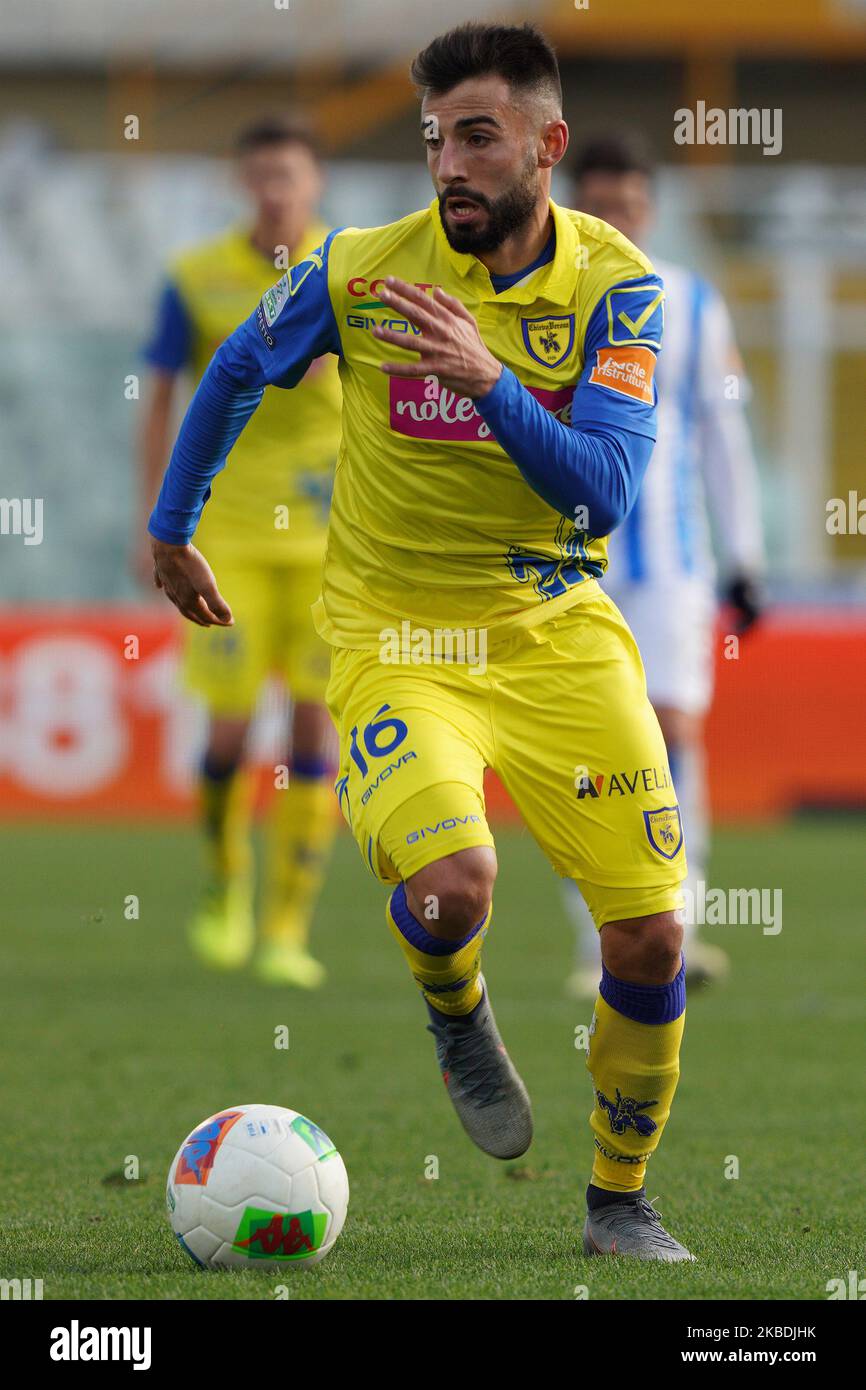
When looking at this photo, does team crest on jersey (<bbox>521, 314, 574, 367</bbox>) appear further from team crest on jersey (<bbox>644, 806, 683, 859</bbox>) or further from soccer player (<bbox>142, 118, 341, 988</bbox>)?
soccer player (<bbox>142, 118, 341, 988</bbox>)

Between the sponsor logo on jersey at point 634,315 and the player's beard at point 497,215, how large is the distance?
22 centimetres

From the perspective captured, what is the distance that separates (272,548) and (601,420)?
3883 mm

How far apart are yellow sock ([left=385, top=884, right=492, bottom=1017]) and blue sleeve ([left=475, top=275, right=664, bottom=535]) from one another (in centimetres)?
78

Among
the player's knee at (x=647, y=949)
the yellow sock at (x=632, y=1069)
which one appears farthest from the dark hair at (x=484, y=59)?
the yellow sock at (x=632, y=1069)

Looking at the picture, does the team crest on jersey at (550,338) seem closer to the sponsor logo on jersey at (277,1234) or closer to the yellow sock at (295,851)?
the sponsor logo on jersey at (277,1234)

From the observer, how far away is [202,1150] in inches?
147

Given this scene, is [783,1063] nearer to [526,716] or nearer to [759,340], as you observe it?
[526,716]

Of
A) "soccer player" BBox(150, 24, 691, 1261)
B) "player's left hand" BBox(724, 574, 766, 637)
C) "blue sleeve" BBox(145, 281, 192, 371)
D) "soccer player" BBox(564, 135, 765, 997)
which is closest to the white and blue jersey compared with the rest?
"soccer player" BBox(564, 135, 765, 997)

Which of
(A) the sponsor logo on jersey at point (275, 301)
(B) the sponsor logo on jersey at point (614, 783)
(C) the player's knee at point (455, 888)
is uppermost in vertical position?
(A) the sponsor logo on jersey at point (275, 301)

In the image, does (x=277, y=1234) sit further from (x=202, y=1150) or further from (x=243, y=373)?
(x=243, y=373)

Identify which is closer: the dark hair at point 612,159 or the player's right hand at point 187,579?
the player's right hand at point 187,579

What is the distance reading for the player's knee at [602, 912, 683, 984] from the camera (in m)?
3.81

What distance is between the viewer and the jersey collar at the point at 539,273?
153 inches
